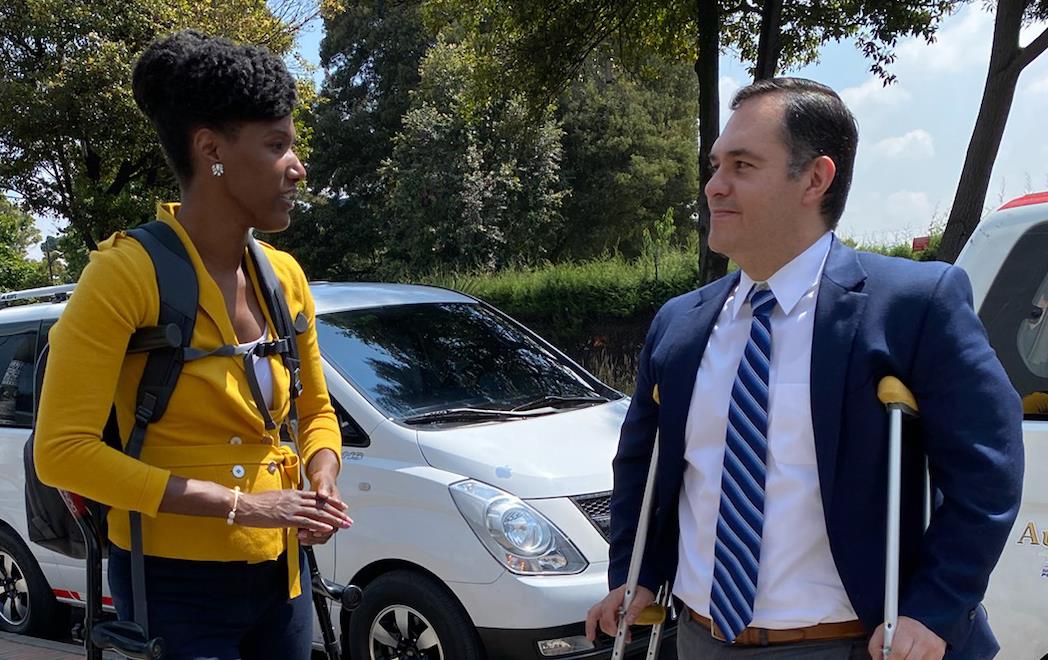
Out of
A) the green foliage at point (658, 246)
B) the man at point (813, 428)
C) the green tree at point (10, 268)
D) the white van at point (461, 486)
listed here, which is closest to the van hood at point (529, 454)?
the white van at point (461, 486)

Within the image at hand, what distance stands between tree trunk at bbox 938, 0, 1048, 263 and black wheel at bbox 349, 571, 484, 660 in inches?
231

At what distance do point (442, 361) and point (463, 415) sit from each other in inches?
20.7

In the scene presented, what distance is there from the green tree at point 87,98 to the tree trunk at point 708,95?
8.28 meters

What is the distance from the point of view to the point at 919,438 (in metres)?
1.94

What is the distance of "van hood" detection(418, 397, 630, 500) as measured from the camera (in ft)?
13.0

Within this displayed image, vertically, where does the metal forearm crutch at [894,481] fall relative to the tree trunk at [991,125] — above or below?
below

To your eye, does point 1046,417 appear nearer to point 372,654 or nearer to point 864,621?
point 864,621

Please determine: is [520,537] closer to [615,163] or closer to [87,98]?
[87,98]

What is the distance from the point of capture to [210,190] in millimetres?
2283

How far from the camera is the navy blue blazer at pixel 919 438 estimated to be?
178 cm

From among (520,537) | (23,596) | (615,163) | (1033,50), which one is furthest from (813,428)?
(615,163)

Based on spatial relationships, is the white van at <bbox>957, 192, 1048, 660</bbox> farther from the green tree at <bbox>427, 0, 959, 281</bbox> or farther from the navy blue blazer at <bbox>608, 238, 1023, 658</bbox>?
the green tree at <bbox>427, 0, 959, 281</bbox>

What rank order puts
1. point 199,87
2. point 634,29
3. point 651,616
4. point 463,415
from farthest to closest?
point 634,29, point 463,415, point 651,616, point 199,87

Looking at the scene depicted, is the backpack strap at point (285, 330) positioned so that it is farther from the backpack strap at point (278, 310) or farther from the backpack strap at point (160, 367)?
the backpack strap at point (160, 367)
